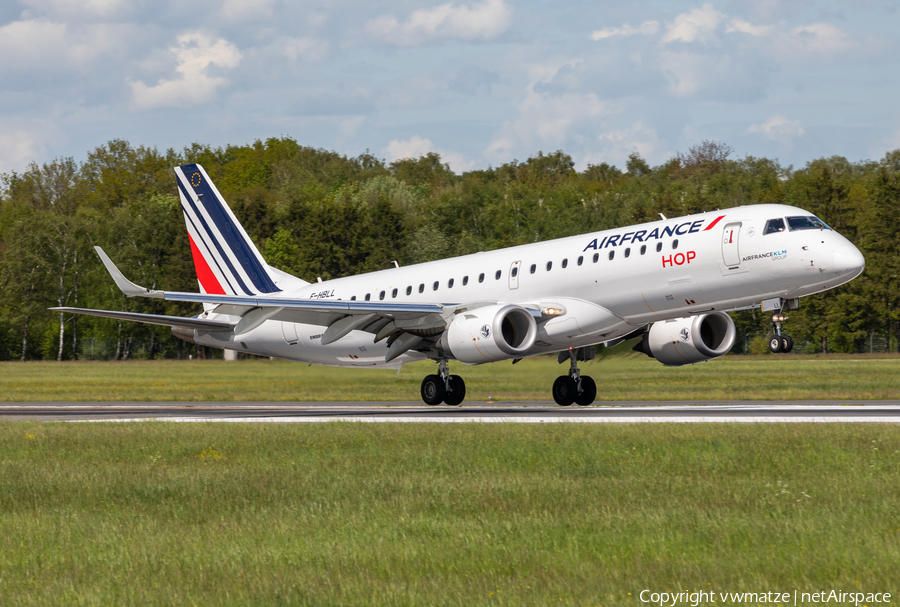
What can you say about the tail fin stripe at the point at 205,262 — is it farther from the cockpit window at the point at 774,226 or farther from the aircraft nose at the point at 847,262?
the aircraft nose at the point at 847,262

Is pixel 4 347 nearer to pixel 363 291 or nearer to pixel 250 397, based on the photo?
pixel 250 397

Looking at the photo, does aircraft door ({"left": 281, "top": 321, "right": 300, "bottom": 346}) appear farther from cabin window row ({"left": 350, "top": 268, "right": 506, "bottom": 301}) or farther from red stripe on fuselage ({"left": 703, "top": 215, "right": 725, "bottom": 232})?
red stripe on fuselage ({"left": 703, "top": 215, "right": 725, "bottom": 232})

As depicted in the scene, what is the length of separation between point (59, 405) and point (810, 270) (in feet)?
83.5

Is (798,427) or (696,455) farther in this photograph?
(798,427)

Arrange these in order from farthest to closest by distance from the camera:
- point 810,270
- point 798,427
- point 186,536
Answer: point 810,270, point 798,427, point 186,536

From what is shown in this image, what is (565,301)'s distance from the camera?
27797 millimetres

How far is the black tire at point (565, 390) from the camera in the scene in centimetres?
3105

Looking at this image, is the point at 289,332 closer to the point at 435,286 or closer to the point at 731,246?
the point at 435,286

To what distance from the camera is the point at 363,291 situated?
33656 mm

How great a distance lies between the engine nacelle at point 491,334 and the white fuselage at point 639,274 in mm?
617

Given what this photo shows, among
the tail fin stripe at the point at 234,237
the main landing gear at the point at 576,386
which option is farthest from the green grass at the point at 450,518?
the tail fin stripe at the point at 234,237

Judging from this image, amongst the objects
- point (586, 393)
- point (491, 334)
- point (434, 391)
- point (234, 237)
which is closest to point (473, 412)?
point (434, 391)

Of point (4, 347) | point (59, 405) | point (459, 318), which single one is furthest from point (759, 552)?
point (4, 347)

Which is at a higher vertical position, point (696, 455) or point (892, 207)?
point (892, 207)
